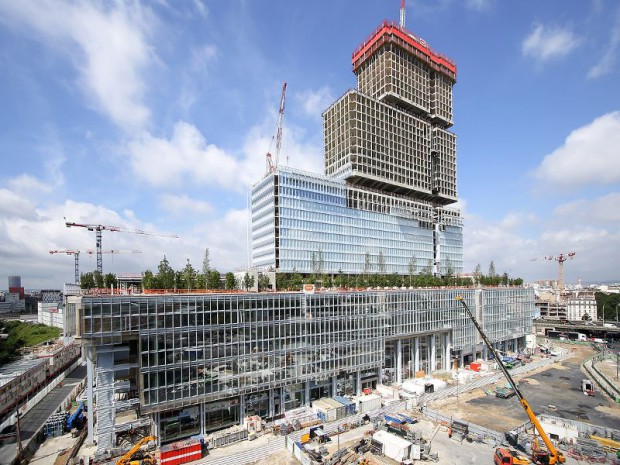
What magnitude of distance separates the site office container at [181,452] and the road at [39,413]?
22915 mm

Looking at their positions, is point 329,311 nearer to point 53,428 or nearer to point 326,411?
point 326,411

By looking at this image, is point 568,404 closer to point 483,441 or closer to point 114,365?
point 483,441

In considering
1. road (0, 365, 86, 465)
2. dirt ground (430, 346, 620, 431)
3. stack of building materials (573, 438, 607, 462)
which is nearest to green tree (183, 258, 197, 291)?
road (0, 365, 86, 465)

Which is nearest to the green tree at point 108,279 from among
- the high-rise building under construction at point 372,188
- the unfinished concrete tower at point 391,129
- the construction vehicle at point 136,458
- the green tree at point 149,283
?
the green tree at point 149,283

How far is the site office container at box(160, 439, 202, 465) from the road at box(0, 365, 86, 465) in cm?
2292

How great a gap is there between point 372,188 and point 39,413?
146 m

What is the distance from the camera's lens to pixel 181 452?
175 ft

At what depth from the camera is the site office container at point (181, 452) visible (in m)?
52.5

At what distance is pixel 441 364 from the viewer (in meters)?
108

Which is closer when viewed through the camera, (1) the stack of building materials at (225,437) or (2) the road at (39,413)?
(2) the road at (39,413)

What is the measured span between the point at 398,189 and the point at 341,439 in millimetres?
137616

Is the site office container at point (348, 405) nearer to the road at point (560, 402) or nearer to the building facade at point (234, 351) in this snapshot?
the building facade at point (234, 351)

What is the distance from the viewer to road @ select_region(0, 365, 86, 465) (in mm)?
56281

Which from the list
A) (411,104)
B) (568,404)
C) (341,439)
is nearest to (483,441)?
(341,439)
